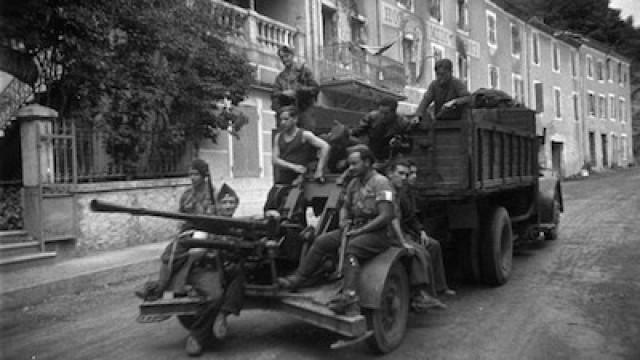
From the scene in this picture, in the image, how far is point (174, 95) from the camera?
38.4 feet

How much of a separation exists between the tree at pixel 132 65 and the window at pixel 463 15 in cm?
2005

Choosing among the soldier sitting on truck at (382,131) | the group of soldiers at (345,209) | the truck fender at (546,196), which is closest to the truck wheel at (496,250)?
the group of soldiers at (345,209)

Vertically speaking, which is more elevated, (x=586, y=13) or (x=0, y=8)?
(x=586, y=13)

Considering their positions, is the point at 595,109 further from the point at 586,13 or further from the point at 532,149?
the point at 532,149

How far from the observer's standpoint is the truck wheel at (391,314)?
5.17 m

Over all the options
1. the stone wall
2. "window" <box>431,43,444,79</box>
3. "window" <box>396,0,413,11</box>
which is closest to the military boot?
the stone wall

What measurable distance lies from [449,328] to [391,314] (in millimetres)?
883

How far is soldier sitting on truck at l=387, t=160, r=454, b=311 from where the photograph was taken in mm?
5789

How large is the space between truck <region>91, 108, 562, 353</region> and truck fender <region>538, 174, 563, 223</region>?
3 cm

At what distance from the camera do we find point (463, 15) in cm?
3130

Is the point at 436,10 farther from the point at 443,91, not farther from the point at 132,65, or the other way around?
the point at 443,91

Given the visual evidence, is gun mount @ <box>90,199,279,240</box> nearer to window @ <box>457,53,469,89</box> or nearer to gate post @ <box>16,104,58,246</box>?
gate post @ <box>16,104,58,246</box>

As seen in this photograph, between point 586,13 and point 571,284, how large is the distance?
57.3 meters

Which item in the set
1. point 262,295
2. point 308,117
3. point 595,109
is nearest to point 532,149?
point 308,117
